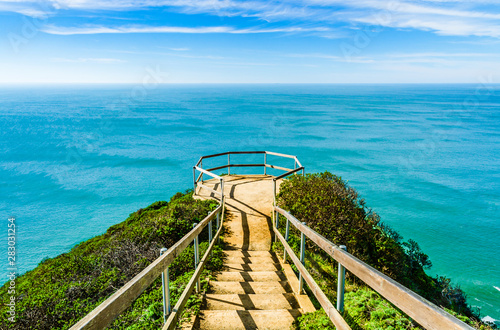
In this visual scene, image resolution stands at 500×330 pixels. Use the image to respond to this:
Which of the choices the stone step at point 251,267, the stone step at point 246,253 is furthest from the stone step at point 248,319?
the stone step at point 246,253

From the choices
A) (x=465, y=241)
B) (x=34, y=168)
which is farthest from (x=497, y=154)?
(x=34, y=168)

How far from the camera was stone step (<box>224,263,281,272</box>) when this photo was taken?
6.21m

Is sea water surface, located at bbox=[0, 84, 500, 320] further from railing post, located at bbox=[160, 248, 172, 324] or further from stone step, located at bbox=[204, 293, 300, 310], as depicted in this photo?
railing post, located at bbox=[160, 248, 172, 324]

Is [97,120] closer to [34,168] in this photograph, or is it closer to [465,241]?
[34,168]

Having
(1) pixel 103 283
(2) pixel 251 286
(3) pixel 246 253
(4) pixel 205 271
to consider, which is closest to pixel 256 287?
(2) pixel 251 286

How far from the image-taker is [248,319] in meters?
3.75

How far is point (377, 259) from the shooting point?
813 cm

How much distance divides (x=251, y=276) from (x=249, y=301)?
125 cm

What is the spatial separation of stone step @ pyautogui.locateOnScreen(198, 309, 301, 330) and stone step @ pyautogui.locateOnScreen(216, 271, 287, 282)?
1426 mm

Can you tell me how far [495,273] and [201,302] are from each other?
→ 23603mm

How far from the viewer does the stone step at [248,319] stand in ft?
11.9

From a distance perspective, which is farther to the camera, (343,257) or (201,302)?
(201,302)

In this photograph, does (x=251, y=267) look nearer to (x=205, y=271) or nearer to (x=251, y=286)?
(x=205, y=271)

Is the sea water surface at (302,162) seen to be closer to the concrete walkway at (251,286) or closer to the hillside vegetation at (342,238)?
the hillside vegetation at (342,238)
